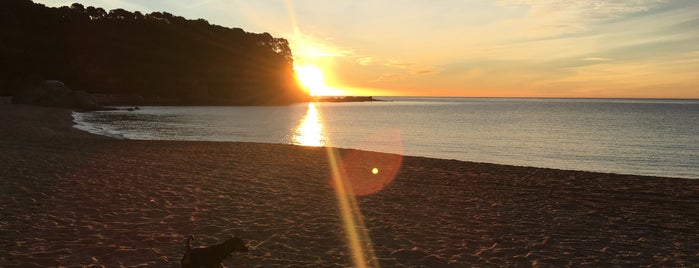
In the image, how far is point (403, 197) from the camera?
15047mm

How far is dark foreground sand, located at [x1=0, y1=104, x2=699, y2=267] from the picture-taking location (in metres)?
8.86

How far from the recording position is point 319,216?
39.4 feet

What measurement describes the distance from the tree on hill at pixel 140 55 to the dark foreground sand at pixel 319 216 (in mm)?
116467

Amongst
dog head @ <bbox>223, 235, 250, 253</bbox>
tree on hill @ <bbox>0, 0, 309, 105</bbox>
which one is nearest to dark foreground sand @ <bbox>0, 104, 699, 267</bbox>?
dog head @ <bbox>223, 235, 250, 253</bbox>

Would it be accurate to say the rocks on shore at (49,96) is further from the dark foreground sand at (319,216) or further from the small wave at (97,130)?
the dark foreground sand at (319,216)

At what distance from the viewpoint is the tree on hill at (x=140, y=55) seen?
12394 cm

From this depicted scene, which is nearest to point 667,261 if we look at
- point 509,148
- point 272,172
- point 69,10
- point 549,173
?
point 549,173

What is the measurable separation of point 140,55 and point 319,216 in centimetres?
16158

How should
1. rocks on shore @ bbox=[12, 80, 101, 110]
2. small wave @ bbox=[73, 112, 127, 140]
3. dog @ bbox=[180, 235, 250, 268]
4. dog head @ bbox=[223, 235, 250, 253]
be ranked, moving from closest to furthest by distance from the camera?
dog @ bbox=[180, 235, 250, 268], dog head @ bbox=[223, 235, 250, 253], small wave @ bbox=[73, 112, 127, 140], rocks on shore @ bbox=[12, 80, 101, 110]

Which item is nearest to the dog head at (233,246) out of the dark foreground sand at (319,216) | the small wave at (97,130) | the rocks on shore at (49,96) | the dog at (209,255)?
the dog at (209,255)

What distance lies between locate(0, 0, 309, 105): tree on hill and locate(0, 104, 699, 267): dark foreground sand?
116 metres

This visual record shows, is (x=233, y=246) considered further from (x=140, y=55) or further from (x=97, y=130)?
(x=140, y=55)

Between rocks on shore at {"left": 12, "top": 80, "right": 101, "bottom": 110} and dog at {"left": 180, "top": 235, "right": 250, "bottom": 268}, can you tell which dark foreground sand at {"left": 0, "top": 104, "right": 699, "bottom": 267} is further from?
rocks on shore at {"left": 12, "top": 80, "right": 101, "bottom": 110}

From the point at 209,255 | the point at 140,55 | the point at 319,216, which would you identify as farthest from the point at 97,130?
the point at 140,55
